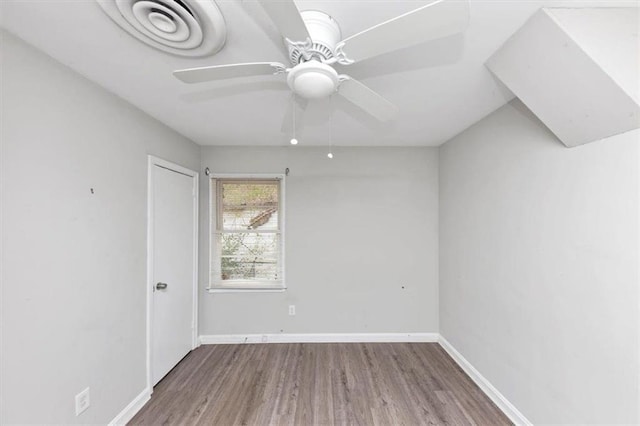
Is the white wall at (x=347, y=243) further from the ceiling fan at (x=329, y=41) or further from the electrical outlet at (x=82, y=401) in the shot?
the ceiling fan at (x=329, y=41)

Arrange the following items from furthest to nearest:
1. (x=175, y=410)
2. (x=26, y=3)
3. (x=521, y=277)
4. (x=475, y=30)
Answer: (x=175, y=410), (x=521, y=277), (x=475, y=30), (x=26, y=3)

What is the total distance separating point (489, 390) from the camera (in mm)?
2344

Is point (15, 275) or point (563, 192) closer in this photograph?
point (15, 275)

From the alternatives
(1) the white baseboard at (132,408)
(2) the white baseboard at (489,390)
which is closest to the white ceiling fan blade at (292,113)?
(1) the white baseboard at (132,408)

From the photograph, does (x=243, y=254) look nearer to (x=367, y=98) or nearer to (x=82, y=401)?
(x=82, y=401)

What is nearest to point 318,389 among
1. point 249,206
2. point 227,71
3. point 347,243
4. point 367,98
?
point 347,243

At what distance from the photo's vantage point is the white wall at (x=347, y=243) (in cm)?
339

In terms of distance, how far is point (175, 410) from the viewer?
7.24 ft

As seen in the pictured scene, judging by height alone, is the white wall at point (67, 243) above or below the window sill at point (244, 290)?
above

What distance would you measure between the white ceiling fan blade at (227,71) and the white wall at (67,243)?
3.00 ft

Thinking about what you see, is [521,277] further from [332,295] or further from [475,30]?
[332,295]

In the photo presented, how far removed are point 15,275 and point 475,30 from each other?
8.37 ft

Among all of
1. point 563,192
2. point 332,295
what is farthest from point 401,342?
point 563,192

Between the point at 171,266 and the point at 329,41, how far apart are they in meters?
2.53
